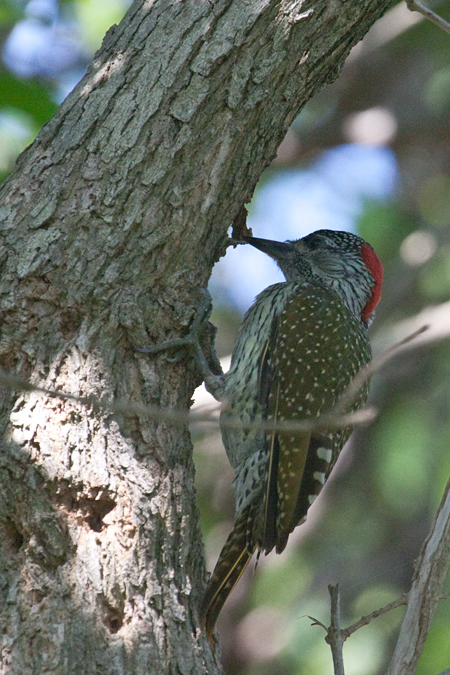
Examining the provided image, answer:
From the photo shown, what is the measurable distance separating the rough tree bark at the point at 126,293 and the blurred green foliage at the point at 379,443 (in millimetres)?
2359

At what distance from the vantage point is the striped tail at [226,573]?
299 cm

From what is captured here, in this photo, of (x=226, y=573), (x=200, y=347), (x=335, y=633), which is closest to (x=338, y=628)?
(x=335, y=633)

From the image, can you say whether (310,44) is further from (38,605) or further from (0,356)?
(38,605)

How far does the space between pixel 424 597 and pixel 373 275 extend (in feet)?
8.53

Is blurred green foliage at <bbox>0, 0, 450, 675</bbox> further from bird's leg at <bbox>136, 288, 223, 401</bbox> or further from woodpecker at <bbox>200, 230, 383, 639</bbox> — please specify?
bird's leg at <bbox>136, 288, 223, 401</bbox>

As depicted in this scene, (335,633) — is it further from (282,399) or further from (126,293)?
(126,293)

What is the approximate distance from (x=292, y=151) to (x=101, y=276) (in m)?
5.00

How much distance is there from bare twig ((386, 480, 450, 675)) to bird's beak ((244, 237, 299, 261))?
7.76ft

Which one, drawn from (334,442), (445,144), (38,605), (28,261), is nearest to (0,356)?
(28,261)

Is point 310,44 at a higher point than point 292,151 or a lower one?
lower

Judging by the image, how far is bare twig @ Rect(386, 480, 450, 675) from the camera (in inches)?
109

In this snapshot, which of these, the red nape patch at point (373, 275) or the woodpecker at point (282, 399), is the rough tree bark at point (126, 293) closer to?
the woodpecker at point (282, 399)

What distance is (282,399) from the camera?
153 inches

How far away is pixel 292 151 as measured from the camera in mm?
7715
